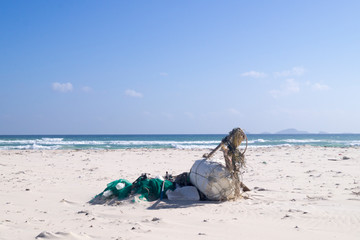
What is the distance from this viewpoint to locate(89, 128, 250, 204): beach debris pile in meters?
6.59

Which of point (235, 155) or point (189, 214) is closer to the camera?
point (189, 214)

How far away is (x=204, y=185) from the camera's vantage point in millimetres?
6645

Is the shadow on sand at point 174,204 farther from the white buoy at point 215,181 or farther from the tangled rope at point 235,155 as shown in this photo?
the tangled rope at point 235,155

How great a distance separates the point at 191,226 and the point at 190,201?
1.75 m

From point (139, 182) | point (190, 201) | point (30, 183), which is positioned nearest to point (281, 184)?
point (190, 201)

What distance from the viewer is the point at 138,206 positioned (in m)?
6.33

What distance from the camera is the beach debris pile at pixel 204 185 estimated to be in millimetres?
6590

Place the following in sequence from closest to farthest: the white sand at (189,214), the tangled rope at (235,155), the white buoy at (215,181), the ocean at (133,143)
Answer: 1. the white sand at (189,214)
2. the white buoy at (215,181)
3. the tangled rope at (235,155)
4. the ocean at (133,143)

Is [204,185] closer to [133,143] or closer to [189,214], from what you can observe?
[189,214]

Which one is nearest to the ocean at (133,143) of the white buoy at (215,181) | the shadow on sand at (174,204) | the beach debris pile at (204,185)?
the beach debris pile at (204,185)

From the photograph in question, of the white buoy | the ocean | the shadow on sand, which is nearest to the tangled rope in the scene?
the white buoy

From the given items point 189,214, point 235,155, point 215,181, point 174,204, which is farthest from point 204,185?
point 189,214

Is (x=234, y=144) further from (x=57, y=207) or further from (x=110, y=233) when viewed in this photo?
(x=57, y=207)

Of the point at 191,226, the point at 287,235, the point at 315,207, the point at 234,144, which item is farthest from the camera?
the point at 234,144
